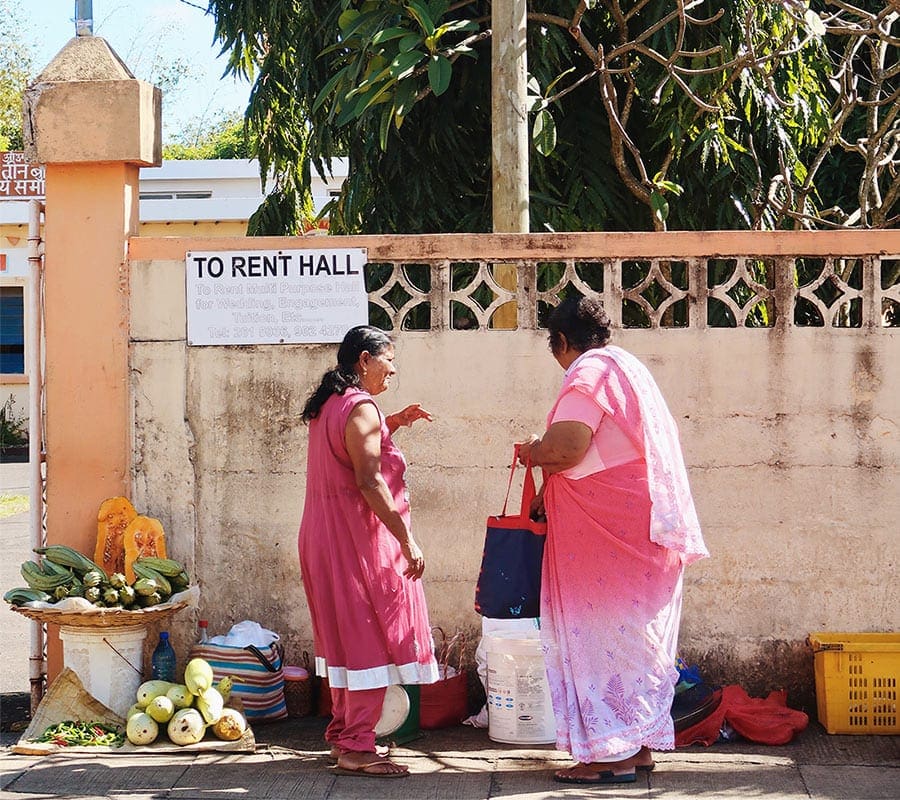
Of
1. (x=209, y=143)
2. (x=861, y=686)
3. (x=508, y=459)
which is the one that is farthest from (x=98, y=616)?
(x=209, y=143)

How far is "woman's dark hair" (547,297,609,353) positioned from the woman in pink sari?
0.16ft

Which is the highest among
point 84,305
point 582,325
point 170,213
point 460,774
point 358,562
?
point 170,213

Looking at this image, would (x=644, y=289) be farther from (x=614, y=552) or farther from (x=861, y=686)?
(x=861, y=686)

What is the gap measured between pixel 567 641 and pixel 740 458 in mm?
1377

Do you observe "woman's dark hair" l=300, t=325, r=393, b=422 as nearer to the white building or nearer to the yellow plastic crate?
the yellow plastic crate

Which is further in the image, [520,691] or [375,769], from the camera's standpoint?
[520,691]

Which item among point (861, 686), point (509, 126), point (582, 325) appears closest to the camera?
point (582, 325)

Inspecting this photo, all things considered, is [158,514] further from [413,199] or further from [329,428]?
[413,199]

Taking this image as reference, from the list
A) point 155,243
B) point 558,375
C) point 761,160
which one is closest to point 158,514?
point 155,243

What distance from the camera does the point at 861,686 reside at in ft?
17.7

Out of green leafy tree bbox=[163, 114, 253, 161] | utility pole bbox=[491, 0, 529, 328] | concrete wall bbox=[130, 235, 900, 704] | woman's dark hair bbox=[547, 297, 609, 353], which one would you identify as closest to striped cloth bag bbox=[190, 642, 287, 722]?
concrete wall bbox=[130, 235, 900, 704]

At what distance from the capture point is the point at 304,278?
577 cm

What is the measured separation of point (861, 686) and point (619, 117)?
148 inches

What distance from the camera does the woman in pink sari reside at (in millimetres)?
4668
